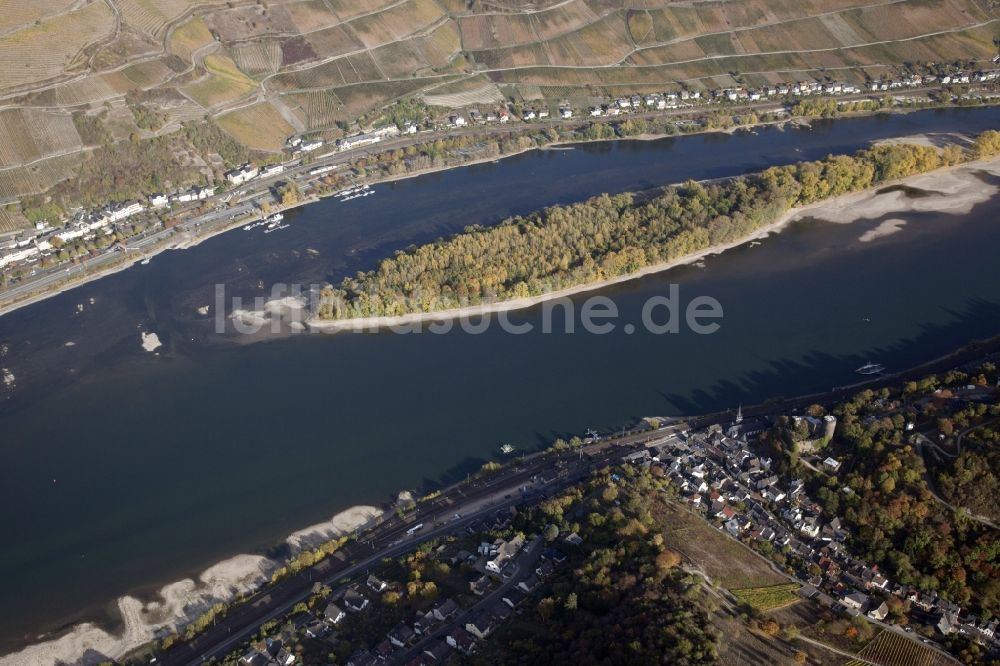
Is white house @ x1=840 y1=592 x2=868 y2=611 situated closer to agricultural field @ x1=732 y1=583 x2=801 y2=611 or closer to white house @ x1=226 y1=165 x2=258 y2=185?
agricultural field @ x1=732 y1=583 x2=801 y2=611

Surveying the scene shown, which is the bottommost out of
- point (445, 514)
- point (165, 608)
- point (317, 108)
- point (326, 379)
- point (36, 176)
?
point (445, 514)

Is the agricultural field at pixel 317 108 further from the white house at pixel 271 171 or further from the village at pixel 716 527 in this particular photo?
the village at pixel 716 527

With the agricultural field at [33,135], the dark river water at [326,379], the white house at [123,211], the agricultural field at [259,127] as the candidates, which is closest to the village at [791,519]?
the dark river water at [326,379]

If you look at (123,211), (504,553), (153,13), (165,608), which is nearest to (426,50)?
(153,13)

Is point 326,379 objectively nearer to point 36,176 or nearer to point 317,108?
point 36,176

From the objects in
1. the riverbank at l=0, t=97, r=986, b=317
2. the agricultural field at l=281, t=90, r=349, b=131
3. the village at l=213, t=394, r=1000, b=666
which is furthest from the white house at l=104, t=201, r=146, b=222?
the village at l=213, t=394, r=1000, b=666
